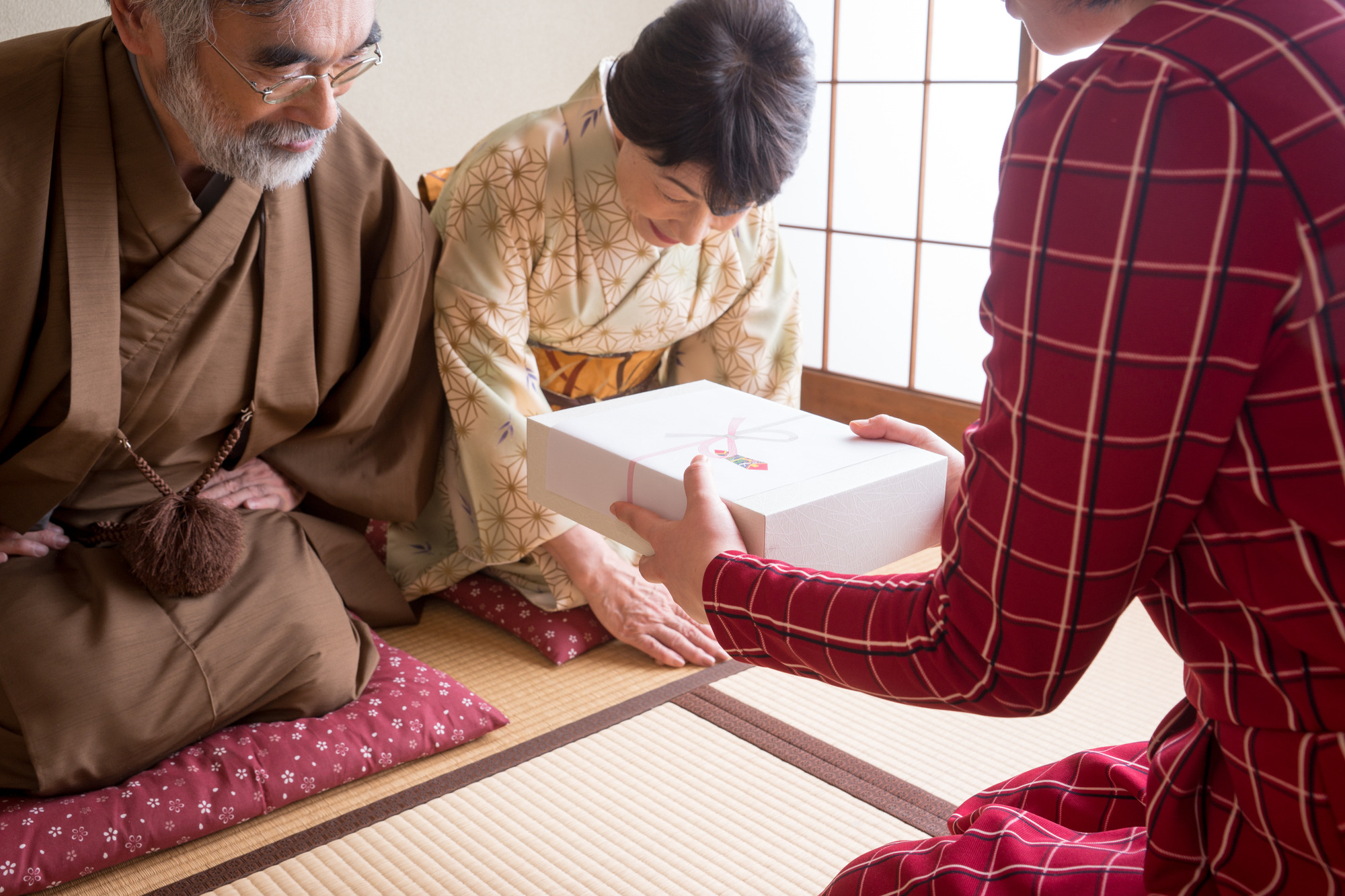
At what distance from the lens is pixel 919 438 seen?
1326 mm

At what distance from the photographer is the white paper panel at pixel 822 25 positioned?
12.6 ft

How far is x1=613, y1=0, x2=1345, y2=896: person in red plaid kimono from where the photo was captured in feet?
1.95

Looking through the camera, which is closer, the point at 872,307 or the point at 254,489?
the point at 254,489

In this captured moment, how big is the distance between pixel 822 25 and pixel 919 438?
9.78 feet

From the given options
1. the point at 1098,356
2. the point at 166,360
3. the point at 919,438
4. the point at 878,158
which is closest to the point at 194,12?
the point at 166,360

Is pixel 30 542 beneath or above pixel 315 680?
above

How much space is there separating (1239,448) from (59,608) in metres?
1.62

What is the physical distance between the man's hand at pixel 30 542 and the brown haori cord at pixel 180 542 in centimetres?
10

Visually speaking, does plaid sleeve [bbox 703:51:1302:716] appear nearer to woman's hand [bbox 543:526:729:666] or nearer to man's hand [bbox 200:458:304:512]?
woman's hand [bbox 543:526:729:666]

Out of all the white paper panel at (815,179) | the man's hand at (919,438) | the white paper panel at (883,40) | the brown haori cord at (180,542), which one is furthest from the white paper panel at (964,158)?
the brown haori cord at (180,542)

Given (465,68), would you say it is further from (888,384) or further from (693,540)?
(693,540)

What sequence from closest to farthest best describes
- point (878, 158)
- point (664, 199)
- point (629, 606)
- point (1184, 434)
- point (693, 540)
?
1. point (1184, 434)
2. point (693, 540)
3. point (664, 199)
4. point (629, 606)
5. point (878, 158)

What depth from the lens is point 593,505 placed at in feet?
4.35

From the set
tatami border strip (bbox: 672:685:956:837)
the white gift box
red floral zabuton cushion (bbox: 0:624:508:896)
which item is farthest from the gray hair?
tatami border strip (bbox: 672:685:956:837)
